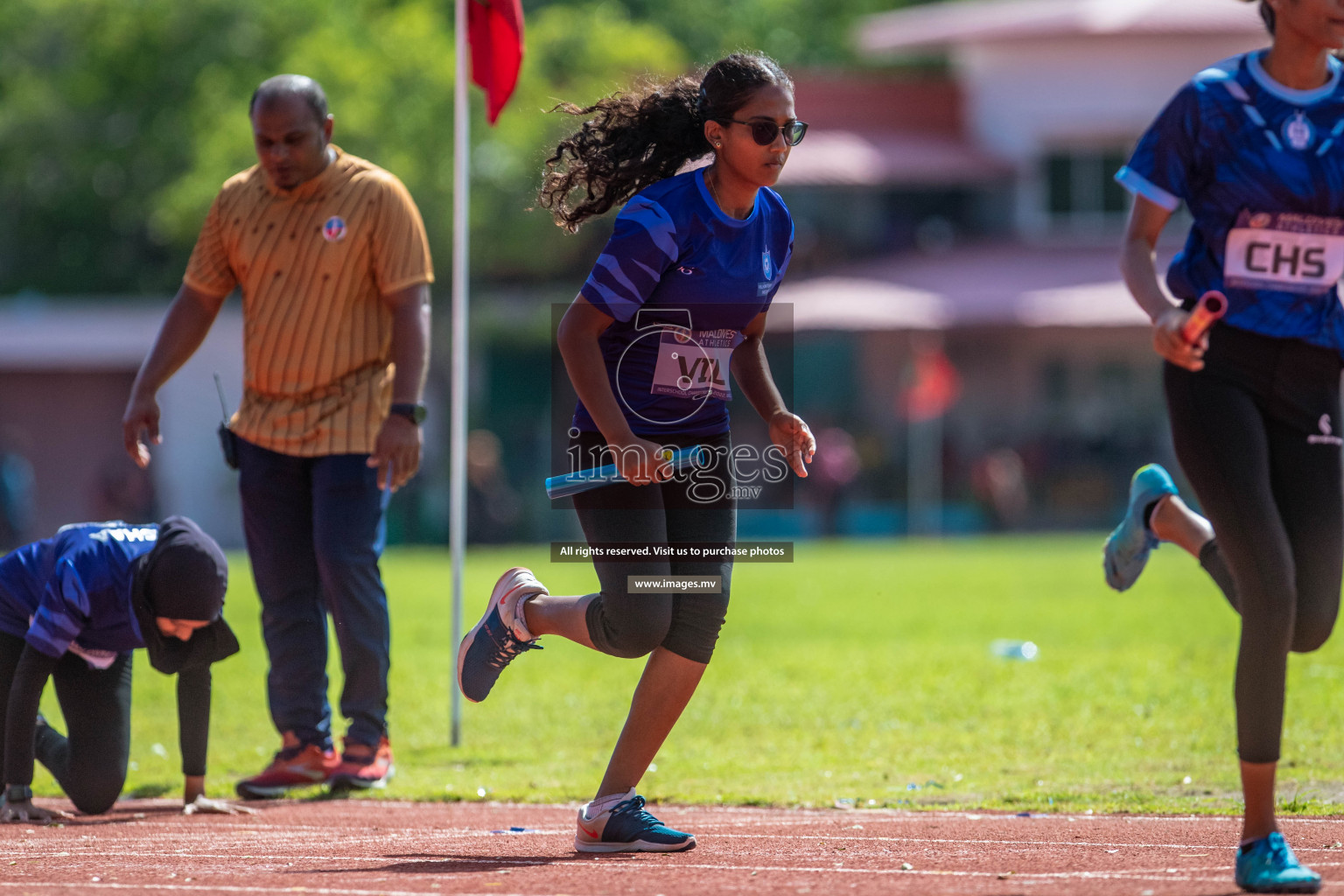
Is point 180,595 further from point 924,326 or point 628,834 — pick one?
point 924,326

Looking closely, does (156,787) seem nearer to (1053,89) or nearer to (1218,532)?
(1218,532)

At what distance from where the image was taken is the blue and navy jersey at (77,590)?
6.11m

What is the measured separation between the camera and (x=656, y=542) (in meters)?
5.14

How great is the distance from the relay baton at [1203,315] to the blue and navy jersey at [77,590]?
3.76 meters

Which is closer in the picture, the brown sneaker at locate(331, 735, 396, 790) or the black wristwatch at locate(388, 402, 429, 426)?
the black wristwatch at locate(388, 402, 429, 426)

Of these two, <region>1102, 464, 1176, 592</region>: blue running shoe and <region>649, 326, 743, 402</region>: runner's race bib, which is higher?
<region>649, 326, 743, 402</region>: runner's race bib

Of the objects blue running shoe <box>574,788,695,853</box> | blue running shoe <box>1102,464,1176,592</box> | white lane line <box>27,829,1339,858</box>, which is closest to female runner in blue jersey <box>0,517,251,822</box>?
white lane line <box>27,829,1339,858</box>

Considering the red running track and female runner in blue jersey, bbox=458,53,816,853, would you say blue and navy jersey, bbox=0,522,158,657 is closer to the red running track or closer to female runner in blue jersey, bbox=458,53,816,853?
the red running track

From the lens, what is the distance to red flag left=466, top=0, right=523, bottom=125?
865 centimetres

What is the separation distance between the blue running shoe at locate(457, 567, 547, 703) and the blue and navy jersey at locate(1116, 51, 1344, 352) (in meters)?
2.24

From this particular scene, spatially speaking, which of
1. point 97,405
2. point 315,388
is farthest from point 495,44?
point 97,405

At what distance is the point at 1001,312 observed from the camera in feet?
114

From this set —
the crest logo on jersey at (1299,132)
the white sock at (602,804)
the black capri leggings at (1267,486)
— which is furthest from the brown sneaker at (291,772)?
the crest logo on jersey at (1299,132)

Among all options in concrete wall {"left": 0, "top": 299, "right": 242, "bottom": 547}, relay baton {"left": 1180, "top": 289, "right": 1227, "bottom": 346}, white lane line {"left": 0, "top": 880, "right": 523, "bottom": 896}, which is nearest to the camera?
relay baton {"left": 1180, "top": 289, "right": 1227, "bottom": 346}
